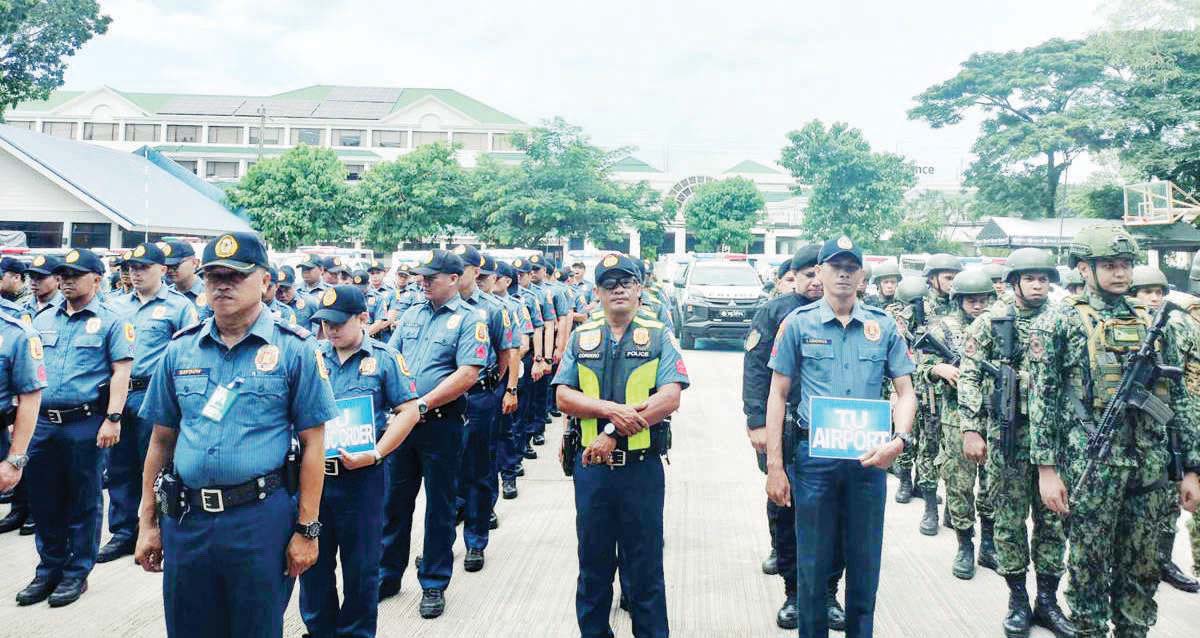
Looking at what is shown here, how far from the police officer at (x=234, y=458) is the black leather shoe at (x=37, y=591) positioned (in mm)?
2334

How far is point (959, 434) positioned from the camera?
17.1 ft

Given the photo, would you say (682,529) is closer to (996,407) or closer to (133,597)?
(996,407)

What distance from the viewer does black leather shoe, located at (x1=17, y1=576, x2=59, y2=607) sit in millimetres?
4316

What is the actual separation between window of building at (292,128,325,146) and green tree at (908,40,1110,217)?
44.0 metres

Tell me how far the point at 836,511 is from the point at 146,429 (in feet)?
14.8

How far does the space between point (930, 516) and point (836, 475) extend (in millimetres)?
2920

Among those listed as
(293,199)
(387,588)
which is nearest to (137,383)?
(387,588)

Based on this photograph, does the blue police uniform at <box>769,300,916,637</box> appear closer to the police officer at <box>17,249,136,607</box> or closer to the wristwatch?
the wristwatch

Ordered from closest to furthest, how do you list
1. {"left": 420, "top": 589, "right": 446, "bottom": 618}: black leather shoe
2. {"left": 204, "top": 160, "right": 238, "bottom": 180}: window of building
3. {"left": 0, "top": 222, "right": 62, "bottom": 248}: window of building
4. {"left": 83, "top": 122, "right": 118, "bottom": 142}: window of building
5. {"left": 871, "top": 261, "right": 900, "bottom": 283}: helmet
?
{"left": 420, "top": 589, "right": 446, "bottom": 618}: black leather shoe, {"left": 871, "top": 261, "right": 900, "bottom": 283}: helmet, {"left": 0, "top": 222, "right": 62, "bottom": 248}: window of building, {"left": 204, "top": 160, "right": 238, "bottom": 180}: window of building, {"left": 83, "top": 122, "right": 118, "bottom": 142}: window of building

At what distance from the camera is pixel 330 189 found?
3250 cm

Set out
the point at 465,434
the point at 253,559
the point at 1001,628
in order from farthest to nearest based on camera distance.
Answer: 1. the point at 465,434
2. the point at 1001,628
3. the point at 253,559

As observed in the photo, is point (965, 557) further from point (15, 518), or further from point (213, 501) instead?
point (15, 518)

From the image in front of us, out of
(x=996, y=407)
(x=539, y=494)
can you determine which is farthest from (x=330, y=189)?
(x=996, y=407)

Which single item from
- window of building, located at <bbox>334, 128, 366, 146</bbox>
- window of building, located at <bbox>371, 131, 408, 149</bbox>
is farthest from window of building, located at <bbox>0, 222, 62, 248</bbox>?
window of building, located at <bbox>334, 128, 366, 146</bbox>
